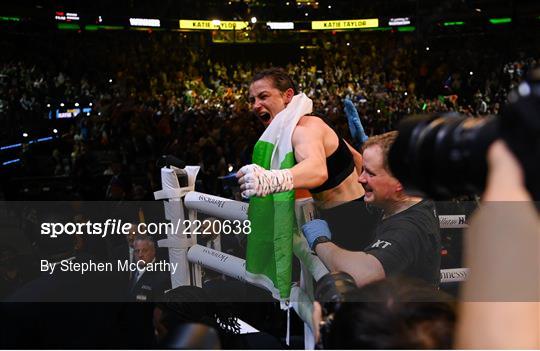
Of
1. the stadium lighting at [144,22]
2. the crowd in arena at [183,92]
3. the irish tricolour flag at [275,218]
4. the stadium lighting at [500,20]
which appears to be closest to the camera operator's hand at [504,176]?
the irish tricolour flag at [275,218]

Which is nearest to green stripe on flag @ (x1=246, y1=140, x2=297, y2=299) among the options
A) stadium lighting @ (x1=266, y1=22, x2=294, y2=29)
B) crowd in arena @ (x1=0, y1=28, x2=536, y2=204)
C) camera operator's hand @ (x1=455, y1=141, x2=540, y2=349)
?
camera operator's hand @ (x1=455, y1=141, x2=540, y2=349)

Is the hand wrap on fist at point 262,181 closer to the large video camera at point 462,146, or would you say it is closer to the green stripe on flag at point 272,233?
the green stripe on flag at point 272,233

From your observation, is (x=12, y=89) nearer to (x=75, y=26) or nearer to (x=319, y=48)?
(x=75, y=26)

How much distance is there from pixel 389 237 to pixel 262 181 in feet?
1.52

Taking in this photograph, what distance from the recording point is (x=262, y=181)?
2186 millimetres

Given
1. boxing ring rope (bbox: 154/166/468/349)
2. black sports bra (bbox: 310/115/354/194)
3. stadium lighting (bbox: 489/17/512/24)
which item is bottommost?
boxing ring rope (bbox: 154/166/468/349)

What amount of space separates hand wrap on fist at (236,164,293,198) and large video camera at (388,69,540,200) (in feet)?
4.07

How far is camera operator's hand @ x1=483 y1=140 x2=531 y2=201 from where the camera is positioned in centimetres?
74

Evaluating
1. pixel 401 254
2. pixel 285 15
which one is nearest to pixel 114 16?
pixel 285 15

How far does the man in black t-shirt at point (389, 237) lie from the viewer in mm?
1949

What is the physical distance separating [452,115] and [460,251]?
362 centimetres

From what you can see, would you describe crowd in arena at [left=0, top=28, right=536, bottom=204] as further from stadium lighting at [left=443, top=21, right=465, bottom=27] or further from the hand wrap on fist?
the hand wrap on fist

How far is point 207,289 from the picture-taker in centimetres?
285

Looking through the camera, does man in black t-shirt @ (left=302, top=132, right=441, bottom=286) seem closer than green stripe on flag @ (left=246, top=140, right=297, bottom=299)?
Yes
